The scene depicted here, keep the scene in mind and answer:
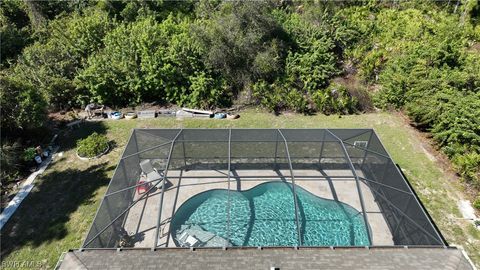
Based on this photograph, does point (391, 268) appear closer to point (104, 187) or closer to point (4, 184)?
point (104, 187)

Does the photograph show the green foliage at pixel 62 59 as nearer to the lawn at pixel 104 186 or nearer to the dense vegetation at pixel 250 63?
the dense vegetation at pixel 250 63

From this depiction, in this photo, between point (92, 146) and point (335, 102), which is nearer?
point (92, 146)

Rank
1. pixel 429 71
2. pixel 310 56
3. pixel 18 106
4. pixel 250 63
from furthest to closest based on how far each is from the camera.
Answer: pixel 310 56
pixel 250 63
pixel 429 71
pixel 18 106

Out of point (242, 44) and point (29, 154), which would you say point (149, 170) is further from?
point (242, 44)

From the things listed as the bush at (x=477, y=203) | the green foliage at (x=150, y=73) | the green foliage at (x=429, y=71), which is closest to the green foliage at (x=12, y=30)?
the green foliage at (x=150, y=73)

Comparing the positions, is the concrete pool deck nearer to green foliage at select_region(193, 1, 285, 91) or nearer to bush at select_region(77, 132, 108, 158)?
bush at select_region(77, 132, 108, 158)

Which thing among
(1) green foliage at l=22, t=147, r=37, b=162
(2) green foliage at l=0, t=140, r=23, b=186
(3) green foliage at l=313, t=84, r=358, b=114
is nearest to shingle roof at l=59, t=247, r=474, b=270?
(2) green foliage at l=0, t=140, r=23, b=186

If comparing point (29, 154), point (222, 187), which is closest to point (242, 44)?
point (222, 187)
